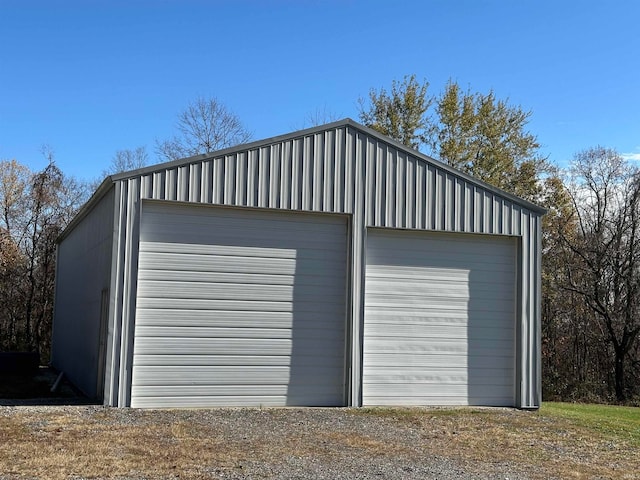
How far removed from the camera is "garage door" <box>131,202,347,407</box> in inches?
398

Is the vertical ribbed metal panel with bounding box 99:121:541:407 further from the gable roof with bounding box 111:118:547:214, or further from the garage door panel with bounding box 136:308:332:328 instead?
the garage door panel with bounding box 136:308:332:328

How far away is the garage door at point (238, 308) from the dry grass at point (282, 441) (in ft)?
1.95

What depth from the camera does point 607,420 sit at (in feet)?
36.6

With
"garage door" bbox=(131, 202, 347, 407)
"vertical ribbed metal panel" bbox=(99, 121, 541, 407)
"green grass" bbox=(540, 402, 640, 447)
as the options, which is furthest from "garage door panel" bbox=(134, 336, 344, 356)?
"green grass" bbox=(540, 402, 640, 447)

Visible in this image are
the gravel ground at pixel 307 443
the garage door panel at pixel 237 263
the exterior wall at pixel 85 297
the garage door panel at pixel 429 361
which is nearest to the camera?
the gravel ground at pixel 307 443

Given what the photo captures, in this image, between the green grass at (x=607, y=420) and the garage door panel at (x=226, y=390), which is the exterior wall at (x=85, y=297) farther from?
the green grass at (x=607, y=420)

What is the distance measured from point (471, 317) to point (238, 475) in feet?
21.1

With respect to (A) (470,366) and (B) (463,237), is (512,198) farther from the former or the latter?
(A) (470,366)

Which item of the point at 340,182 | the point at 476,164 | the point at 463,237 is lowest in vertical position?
the point at 463,237

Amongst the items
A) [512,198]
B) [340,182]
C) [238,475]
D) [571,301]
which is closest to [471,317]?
[512,198]

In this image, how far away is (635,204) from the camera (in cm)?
2348

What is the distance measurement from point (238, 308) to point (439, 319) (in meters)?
3.38

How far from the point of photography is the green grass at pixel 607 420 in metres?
9.52

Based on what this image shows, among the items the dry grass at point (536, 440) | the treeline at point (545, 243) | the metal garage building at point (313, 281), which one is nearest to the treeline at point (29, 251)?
the treeline at point (545, 243)
